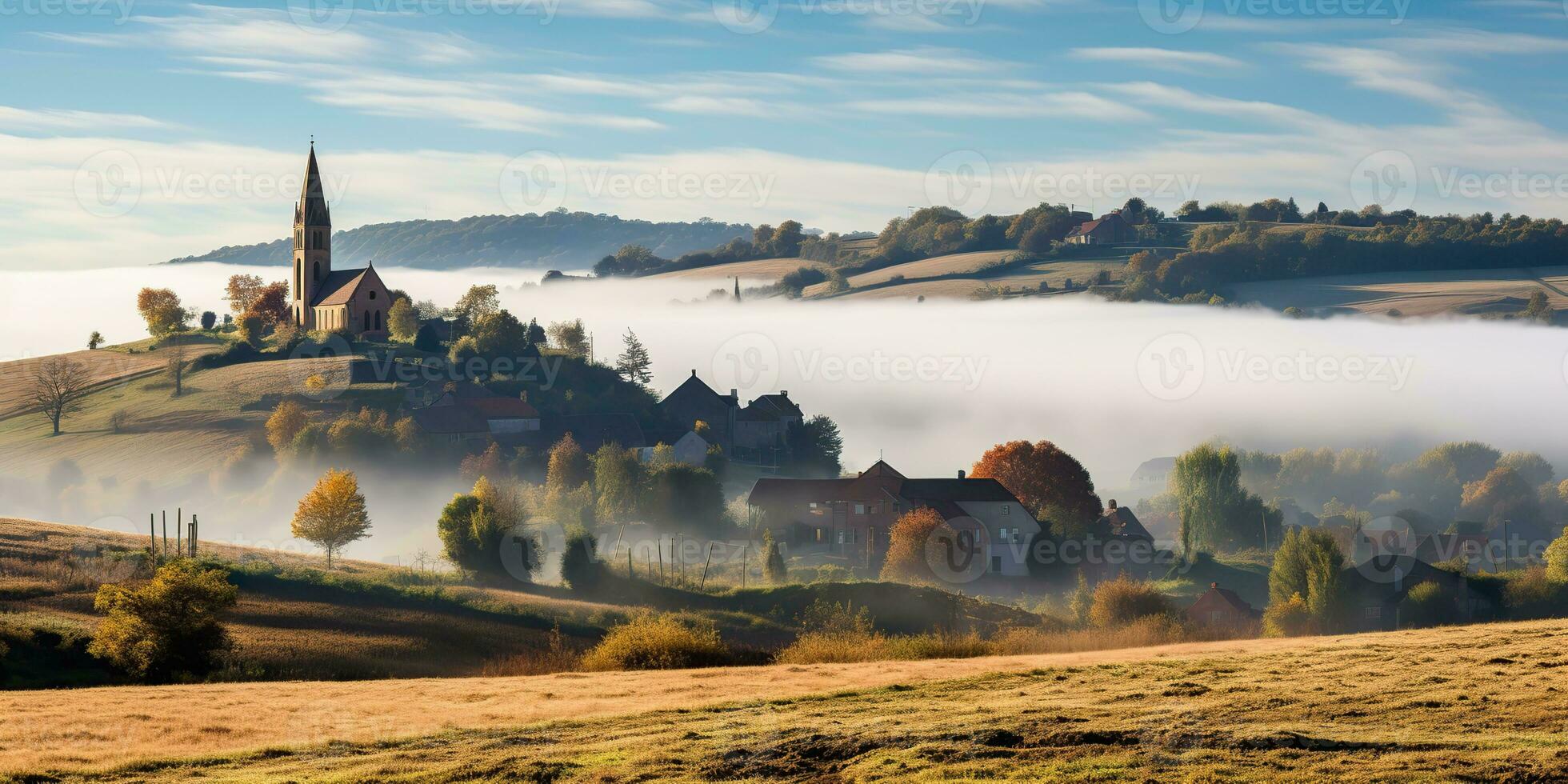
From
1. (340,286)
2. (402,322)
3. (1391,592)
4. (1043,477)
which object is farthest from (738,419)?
(1391,592)

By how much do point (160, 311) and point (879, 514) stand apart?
95442mm

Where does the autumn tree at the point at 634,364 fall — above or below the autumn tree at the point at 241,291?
below

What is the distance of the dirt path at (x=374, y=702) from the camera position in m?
21.1

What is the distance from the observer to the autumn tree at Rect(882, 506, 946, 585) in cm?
7419

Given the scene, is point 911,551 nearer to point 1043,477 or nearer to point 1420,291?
point 1043,477

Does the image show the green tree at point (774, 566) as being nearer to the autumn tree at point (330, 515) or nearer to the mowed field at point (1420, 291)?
the autumn tree at point (330, 515)

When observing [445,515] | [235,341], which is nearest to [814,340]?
[235,341]

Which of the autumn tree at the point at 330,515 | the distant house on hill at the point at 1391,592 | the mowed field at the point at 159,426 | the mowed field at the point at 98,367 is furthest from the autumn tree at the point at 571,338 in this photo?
the distant house on hill at the point at 1391,592

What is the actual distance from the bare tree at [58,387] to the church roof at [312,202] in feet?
92.1

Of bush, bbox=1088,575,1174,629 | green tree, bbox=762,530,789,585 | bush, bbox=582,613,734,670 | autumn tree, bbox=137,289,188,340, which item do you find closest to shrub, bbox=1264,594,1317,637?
bush, bbox=1088,575,1174,629

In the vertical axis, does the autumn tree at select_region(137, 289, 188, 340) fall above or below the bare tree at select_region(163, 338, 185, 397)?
above

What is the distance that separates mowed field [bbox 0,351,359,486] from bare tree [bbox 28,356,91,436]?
924 mm

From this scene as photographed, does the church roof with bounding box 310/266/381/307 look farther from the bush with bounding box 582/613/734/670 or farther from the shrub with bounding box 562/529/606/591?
the bush with bounding box 582/613/734/670

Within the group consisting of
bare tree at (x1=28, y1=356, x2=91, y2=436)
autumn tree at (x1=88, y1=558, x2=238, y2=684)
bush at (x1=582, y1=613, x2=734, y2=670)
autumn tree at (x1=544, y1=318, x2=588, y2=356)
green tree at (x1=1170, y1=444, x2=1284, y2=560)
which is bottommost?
green tree at (x1=1170, y1=444, x2=1284, y2=560)
